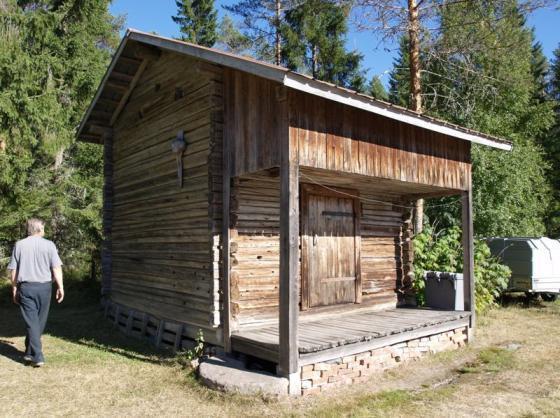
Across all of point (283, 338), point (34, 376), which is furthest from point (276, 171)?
point (34, 376)

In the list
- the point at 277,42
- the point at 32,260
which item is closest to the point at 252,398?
the point at 32,260

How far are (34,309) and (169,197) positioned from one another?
9.12ft

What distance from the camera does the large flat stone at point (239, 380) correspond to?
5.67 metres

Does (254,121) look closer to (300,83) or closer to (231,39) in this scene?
(300,83)

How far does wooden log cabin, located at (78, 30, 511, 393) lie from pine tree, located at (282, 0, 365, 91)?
12.2 m

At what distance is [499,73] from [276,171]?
553 inches

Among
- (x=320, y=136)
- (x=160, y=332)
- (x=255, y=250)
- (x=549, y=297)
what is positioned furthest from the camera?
(x=549, y=297)

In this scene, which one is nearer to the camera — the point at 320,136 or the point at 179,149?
the point at 320,136

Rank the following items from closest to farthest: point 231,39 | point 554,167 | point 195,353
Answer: point 195,353
point 231,39
point 554,167

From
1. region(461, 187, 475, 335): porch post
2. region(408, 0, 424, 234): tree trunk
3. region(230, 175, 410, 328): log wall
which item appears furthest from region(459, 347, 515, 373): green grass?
region(408, 0, 424, 234): tree trunk

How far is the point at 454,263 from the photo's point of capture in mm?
11273

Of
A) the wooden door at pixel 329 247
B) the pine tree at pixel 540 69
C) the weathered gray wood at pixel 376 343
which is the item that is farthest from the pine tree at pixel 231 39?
the pine tree at pixel 540 69

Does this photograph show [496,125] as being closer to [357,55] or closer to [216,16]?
[357,55]

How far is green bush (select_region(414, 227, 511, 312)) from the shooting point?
1117 cm
